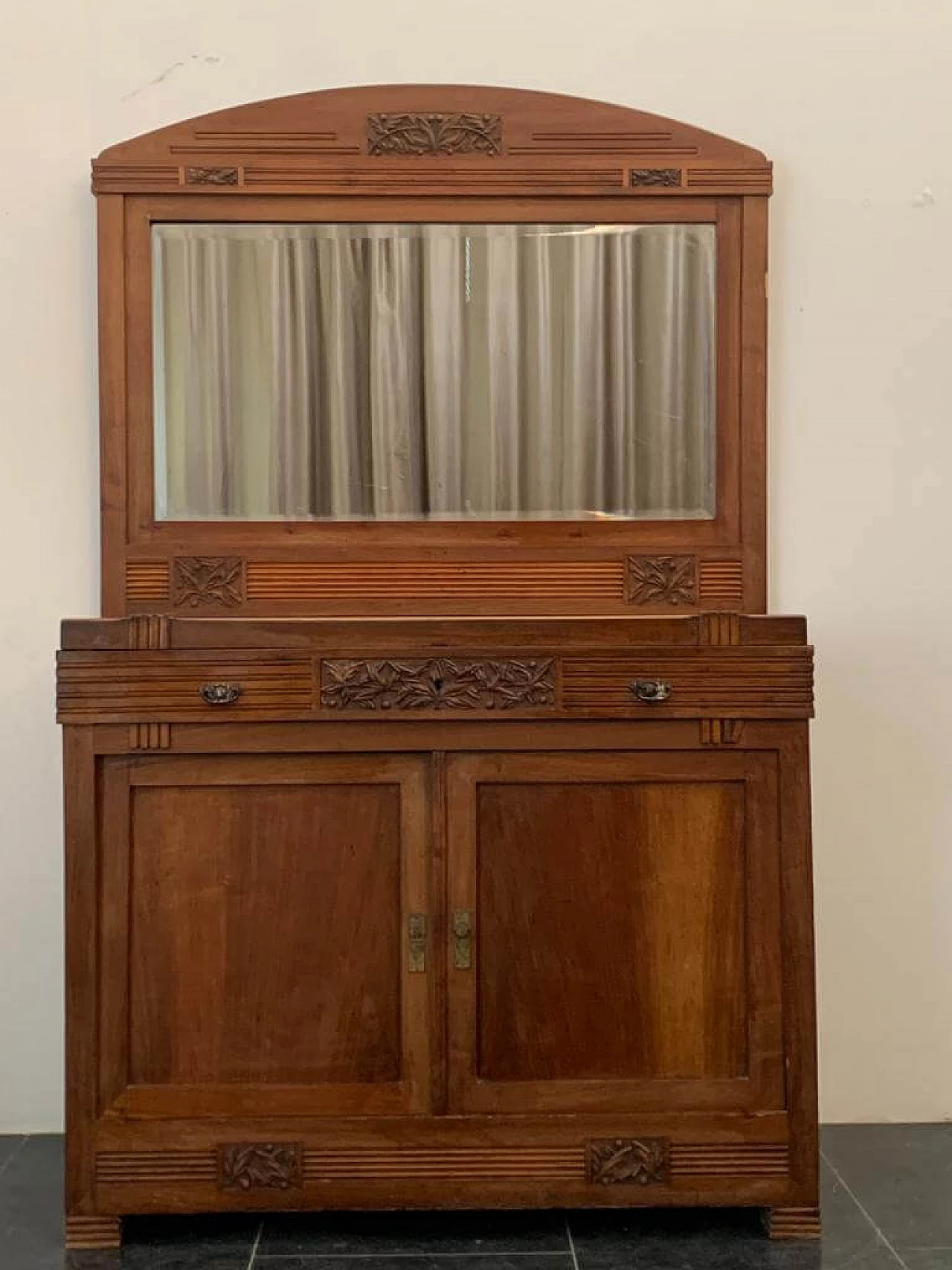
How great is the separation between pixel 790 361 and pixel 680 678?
0.92m

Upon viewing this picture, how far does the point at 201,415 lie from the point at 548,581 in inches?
31.9

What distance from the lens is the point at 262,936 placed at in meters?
2.65

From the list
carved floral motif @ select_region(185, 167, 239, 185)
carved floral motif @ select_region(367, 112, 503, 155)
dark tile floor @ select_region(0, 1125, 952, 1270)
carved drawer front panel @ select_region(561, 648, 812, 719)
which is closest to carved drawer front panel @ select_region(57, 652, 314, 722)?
carved drawer front panel @ select_region(561, 648, 812, 719)

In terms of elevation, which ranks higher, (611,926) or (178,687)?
(178,687)

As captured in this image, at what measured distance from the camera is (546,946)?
2674mm

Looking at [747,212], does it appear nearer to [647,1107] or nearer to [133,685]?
[133,685]

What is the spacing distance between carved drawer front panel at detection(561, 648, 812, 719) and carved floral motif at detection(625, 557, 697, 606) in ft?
1.53

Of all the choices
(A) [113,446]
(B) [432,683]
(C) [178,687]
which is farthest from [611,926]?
(A) [113,446]

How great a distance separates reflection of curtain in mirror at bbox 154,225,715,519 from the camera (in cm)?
309

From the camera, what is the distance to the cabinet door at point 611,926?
2.67 m

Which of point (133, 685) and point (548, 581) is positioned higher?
point (548, 581)

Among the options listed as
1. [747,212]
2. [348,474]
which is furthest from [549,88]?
[348,474]

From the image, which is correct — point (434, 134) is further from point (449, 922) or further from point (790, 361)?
point (449, 922)

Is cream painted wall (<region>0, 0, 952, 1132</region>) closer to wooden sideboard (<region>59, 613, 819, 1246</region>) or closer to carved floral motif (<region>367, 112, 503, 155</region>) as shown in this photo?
carved floral motif (<region>367, 112, 503, 155</region>)
